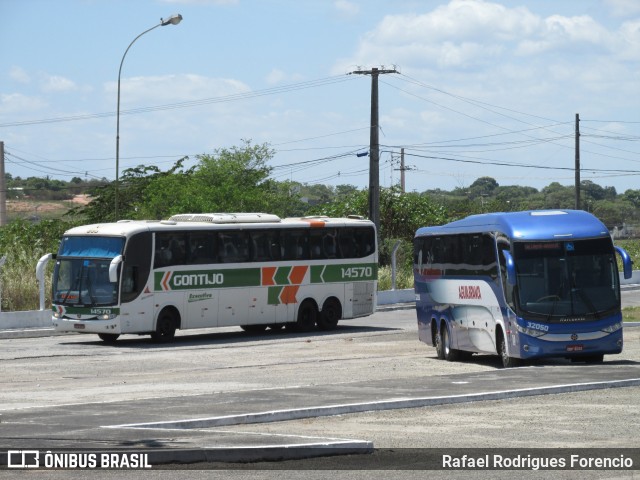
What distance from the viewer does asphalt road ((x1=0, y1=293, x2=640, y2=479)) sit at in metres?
12.6

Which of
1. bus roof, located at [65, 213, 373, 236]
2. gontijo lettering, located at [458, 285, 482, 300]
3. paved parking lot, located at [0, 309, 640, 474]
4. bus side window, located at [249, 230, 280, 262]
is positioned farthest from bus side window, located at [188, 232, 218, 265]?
gontijo lettering, located at [458, 285, 482, 300]

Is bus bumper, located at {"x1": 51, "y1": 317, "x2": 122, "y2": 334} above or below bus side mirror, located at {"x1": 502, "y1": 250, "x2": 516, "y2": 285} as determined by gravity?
below

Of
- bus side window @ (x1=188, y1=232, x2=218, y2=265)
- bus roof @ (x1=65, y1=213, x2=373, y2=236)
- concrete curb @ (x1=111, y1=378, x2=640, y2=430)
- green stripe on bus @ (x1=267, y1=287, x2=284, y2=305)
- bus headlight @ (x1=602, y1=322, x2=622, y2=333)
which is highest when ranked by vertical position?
bus roof @ (x1=65, y1=213, x2=373, y2=236)

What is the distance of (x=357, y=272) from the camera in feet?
129

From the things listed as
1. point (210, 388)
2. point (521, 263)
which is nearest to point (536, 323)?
point (521, 263)

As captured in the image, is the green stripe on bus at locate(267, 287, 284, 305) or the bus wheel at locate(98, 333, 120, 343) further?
the green stripe on bus at locate(267, 287, 284, 305)

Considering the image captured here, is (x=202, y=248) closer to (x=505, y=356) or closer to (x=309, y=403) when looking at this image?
(x=505, y=356)

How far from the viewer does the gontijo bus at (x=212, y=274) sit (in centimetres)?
3300

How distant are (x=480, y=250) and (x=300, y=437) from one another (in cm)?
1352

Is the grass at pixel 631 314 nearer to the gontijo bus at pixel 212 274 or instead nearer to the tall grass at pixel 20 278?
the gontijo bus at pixel 212 274

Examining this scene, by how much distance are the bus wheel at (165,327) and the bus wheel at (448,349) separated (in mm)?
9123

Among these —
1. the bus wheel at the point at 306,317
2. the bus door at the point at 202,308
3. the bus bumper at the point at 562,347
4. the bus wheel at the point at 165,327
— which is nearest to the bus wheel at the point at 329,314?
the bus wheel at the point at 306,317

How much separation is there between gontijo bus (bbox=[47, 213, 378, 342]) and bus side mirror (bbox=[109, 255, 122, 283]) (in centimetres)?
4

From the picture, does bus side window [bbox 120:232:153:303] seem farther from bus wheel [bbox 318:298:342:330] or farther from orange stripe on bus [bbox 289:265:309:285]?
bus wheel [bbox 318:298:342:330]
